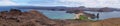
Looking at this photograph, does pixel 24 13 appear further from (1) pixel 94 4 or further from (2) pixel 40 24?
(1) pixel 94 4

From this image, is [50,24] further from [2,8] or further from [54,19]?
[2,8]

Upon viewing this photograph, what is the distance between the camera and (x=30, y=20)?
3168 millimetres

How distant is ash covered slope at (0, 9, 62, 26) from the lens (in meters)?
3.14

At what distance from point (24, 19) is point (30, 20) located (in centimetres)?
8

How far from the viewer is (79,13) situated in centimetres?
326

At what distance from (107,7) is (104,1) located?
0.10m

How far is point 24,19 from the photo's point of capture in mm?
3168

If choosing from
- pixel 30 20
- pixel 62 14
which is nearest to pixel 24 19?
pixel 30 20

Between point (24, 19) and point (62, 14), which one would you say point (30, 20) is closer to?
point (24, 19)

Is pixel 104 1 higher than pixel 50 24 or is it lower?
higher

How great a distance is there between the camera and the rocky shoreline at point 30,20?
10.3 ft

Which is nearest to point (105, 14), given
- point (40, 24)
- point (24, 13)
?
point (40, 24)

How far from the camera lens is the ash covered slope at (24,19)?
3141 millimetres

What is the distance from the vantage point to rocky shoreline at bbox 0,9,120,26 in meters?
3.14
